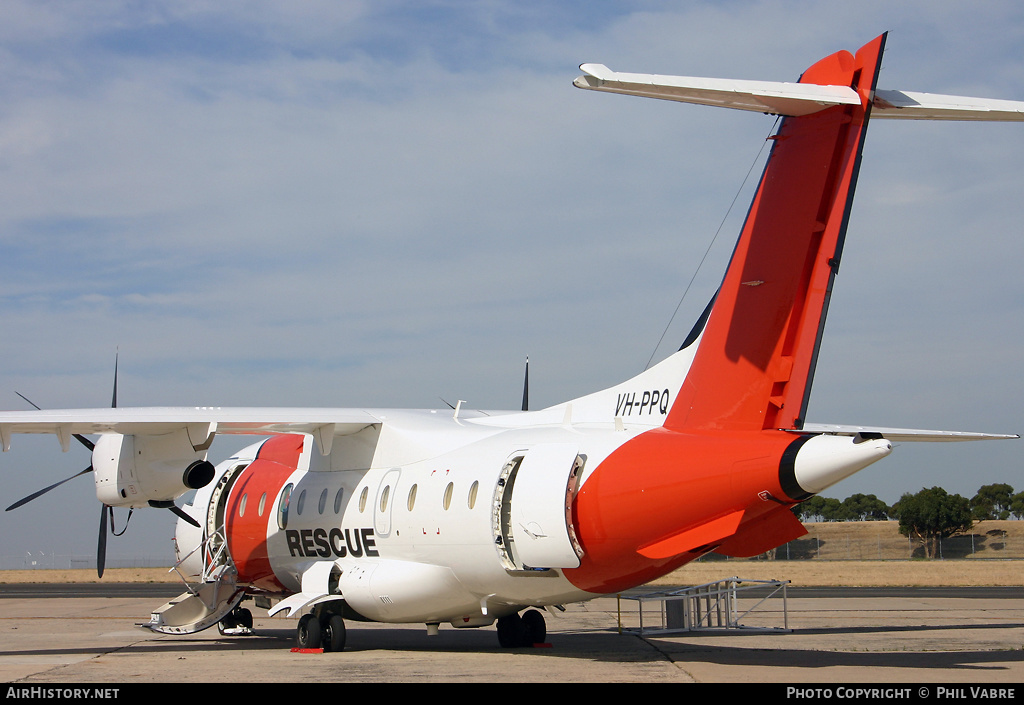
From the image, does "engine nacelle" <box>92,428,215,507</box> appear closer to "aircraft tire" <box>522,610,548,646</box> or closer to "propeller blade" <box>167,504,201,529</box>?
"propeller blade" <box>167,504,201,529</box>

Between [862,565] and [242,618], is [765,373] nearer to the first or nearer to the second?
[242,618]

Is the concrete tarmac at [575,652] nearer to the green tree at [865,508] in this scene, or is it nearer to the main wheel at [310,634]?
the main wheel at [310,634]

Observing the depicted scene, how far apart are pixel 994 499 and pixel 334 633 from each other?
3335 inches

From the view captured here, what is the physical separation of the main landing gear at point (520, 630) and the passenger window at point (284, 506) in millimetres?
4056

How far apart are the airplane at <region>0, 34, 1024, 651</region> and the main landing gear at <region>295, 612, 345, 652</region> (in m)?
0.04

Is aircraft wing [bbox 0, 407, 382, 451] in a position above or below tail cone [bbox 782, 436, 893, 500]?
above

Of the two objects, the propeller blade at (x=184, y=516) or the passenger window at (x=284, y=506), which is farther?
the propeller blade at (x=184, y=516)

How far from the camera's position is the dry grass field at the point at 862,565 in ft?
120

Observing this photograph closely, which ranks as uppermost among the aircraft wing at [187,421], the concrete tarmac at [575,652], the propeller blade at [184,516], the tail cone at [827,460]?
the aircraft wing at [187,421]

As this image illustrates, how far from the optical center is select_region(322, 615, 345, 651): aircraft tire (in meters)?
15.2

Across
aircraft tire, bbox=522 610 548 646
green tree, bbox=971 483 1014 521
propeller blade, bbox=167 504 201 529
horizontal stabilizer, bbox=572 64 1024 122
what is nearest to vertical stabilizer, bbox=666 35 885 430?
horizontal stabilizer, bbox=572 64 1024 122

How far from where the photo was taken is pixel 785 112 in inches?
433

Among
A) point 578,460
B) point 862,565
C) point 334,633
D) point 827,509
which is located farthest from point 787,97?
point 827,509

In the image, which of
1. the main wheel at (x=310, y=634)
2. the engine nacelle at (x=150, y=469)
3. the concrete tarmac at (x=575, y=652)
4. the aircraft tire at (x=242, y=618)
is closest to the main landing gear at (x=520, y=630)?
the concrete tarmac at (x=575, y=652)
